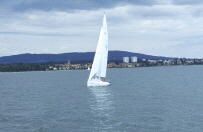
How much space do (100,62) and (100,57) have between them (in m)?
1.11

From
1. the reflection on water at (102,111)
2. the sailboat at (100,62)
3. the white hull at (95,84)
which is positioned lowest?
the reflection on water at (102,111)

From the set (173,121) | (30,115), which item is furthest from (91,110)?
(173,121)

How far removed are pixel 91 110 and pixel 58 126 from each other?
28.5 feet

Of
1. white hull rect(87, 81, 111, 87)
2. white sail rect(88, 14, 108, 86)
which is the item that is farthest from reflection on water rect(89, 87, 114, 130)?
white sail rect(88, 14, 108, 86)

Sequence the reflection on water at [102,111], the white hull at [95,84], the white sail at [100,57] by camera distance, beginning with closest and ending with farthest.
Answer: the reflection on water at [102,111] < the white sail at [100,57] < the white hull at [95,84]

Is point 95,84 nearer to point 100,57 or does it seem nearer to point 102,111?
point 100,57

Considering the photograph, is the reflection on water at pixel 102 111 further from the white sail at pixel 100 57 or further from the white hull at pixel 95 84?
the white sail at pixel 100 57

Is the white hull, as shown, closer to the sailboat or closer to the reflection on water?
the sailboat

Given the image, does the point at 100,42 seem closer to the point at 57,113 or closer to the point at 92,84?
the point at 92,84

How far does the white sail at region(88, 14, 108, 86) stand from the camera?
206ft

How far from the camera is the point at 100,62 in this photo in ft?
212

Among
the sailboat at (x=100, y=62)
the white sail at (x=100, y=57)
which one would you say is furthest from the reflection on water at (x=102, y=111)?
the white sail at (x=100, y=57)

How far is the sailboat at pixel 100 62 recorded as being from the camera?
206ft

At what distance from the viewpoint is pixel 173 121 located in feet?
96.7
